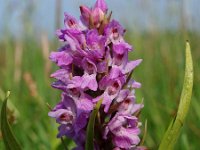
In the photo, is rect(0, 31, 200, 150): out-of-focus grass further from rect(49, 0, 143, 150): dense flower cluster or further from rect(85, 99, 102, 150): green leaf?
rect(85, 99, 102, 150): green leaf

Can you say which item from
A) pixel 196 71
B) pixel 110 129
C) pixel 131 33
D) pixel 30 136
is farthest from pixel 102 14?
pixel 131 33

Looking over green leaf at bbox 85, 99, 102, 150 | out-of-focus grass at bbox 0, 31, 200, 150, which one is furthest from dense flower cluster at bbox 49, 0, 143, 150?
out-of-focus grass at bbox 0, 31, 200, 150

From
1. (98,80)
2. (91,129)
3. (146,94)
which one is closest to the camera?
(91,129)

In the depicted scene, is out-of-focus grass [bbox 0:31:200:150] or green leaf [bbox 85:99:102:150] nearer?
green leaf [bbox 85:99:102:150]

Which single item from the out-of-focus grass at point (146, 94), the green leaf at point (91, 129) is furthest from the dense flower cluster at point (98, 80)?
the out-of-focus grass at point (146, 94)

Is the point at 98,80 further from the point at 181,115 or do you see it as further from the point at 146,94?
the point at 146,94

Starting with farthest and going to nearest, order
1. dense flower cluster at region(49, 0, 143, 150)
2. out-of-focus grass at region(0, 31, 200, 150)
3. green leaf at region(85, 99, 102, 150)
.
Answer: out-of-focus grass at region(0, 31, 200, 150) → dense flower cluster at region(49, 0, 143, 150) → green leaf at region(85, 99, 102, 150)

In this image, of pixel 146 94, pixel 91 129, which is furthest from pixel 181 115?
pixel 146 94
